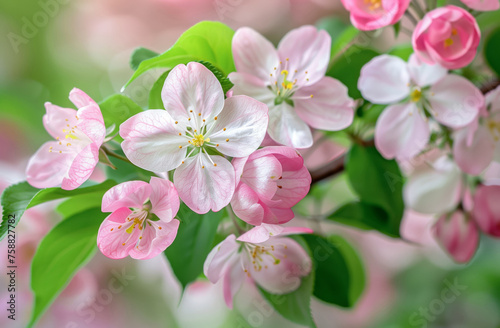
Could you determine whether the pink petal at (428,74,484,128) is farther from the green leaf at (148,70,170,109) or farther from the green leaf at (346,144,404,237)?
the green leaf at (148,70,170,109)

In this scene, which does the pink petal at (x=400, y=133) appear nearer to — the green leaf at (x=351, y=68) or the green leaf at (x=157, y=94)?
the green leaf at (x=351, y=68)

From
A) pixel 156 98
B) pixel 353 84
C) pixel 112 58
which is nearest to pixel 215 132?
pixel 156 98

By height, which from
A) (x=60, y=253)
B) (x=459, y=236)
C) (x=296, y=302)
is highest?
(x=60, y=253)

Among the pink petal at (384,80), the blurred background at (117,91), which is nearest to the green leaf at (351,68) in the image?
the pink petal at (384,80)

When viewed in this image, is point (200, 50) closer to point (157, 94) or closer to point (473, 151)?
point (157, 94)

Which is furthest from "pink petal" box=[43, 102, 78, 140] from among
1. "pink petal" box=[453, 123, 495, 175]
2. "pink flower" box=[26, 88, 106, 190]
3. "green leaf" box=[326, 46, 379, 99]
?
"pink petal" box=[453, 123, 495, 175]

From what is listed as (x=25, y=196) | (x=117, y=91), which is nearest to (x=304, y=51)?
(x=25, y=196)
